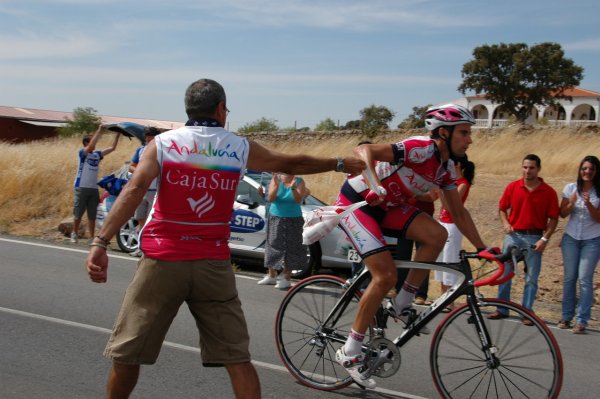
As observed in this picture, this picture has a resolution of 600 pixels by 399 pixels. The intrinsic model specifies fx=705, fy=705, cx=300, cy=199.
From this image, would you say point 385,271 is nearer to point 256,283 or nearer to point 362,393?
point 362,393

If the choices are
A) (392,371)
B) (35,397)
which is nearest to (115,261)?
(35,397)

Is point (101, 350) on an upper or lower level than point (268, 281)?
upper

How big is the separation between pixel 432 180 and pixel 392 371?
142 centimetres

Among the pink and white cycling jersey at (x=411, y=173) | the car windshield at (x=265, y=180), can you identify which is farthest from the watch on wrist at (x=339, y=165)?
the car windshield at (x=265, y=180)

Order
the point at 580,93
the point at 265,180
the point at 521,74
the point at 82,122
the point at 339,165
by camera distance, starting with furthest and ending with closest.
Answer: the point at 580,93 → the point at 521,74 → the point at 82,122 → the point at 265,180 → the point at 339,165

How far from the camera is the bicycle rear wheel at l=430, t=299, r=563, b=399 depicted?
4.79 m

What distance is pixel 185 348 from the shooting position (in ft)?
21.2

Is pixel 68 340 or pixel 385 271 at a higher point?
pixel 385 271

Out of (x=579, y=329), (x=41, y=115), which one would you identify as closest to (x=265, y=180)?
(x=579, y=329)

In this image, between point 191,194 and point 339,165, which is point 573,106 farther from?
point 191,194

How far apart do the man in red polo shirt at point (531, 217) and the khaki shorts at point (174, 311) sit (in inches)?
209

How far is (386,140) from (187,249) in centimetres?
2369

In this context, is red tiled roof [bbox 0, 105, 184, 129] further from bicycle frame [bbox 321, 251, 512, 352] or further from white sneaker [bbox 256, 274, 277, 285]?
bicycle frame [bbox 321, 251, 512, 352]

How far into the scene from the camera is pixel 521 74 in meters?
58.7
